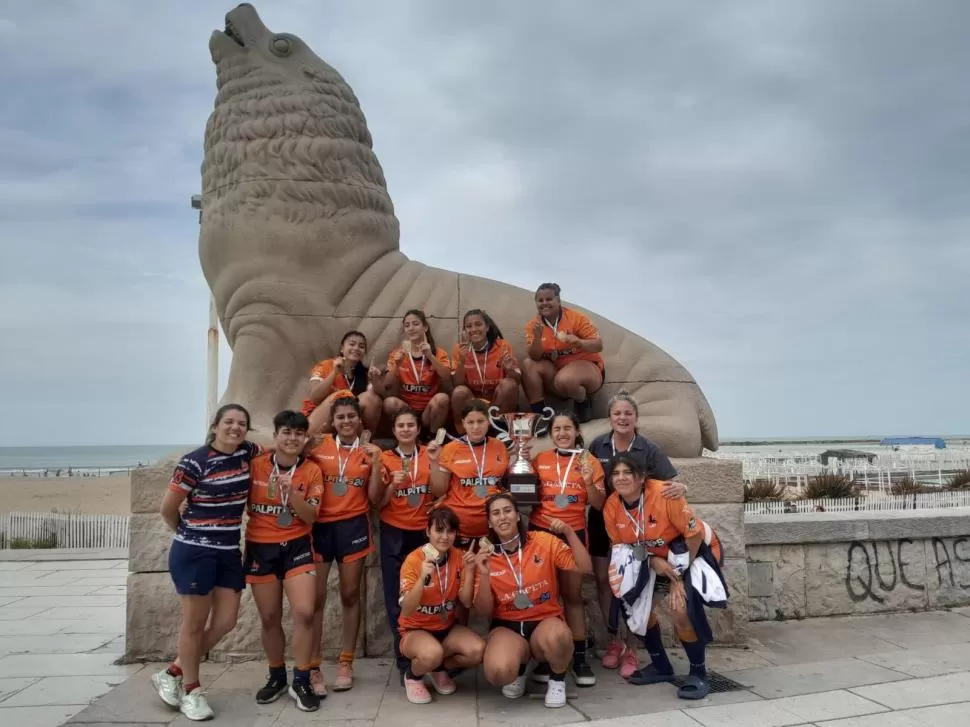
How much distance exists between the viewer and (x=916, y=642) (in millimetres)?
4535

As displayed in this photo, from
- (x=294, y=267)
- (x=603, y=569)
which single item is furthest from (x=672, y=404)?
(x=294, y=267)

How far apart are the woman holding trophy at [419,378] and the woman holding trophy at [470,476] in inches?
19.8

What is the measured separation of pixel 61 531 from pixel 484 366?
863 cm

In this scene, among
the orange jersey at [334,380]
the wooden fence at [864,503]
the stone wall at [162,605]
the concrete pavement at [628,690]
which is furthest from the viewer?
the wooden fence at [864,503]

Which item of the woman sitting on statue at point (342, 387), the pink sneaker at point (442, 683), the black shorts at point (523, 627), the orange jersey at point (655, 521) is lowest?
the pink sneaker at point (442, 683)

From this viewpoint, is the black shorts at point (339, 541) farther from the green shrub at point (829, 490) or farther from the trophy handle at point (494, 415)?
the green shrub at point (829, 490)

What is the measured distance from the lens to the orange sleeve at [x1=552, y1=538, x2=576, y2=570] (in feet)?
11.2

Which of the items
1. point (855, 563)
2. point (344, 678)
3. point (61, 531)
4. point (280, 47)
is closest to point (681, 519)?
point (344, 678)

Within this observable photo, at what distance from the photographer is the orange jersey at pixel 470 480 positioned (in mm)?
3672

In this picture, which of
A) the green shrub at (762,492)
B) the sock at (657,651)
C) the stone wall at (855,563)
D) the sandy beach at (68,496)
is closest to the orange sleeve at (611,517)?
the sock at (657,651)

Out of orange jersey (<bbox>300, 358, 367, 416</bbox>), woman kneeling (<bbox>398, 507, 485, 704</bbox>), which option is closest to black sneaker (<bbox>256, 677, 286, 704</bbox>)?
woman kneeling (<bbox>398, 507, 485, 704</bbox>)

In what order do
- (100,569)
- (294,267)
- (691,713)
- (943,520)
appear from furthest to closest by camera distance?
(100,569) → (943,520) → (294,267) → (691,713)

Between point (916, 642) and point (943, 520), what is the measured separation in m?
1.18

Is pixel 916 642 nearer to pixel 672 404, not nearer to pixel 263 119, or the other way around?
pixel 672 404
